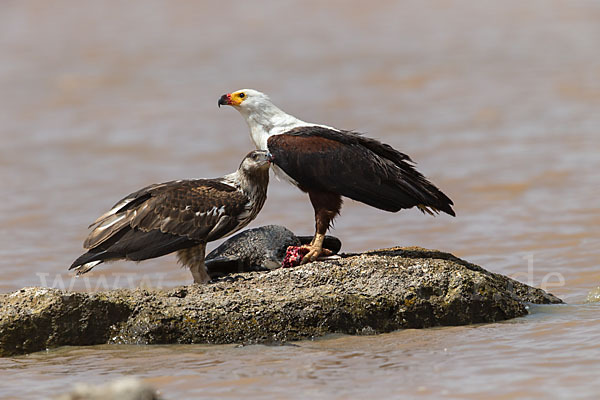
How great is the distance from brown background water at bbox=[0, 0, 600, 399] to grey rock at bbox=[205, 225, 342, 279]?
1.26 meters

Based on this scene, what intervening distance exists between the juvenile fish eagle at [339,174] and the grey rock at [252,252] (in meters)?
0.32

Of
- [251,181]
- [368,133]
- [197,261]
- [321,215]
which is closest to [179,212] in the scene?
[197,261]

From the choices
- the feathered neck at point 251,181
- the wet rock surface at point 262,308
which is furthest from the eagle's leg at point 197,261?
the feathered neck at point 251,181

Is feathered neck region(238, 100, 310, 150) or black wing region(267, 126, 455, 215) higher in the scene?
feathered neck region(238, 100, 310, 150)

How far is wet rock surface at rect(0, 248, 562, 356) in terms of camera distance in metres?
7.80

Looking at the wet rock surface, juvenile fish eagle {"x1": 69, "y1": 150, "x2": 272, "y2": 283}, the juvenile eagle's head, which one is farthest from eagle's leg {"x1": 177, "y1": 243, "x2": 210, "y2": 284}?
the juvenile eagle's head

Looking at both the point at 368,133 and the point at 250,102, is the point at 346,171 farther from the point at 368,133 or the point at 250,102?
the point at 368,133

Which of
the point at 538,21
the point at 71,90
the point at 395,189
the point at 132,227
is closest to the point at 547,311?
the point at 395,189

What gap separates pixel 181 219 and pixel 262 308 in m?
1.29

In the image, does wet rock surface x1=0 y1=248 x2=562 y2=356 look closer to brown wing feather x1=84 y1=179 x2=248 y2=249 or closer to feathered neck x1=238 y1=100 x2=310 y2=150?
brown wing feather x1=84 y1=179 x2=248 y2=249

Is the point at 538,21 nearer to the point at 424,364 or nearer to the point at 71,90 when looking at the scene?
the point at 71,90

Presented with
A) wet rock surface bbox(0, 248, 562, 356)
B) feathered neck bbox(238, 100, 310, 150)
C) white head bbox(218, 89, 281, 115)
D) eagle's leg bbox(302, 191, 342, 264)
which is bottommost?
wet rock surface bbox(0, 248, 562, 356)

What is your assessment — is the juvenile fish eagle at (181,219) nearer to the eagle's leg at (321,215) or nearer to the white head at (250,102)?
the eagle's leg at (321,215)

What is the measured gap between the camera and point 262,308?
308 inches
